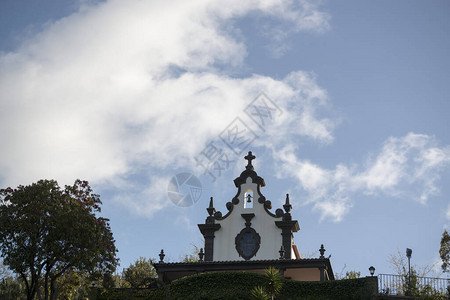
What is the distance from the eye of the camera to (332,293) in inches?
1287

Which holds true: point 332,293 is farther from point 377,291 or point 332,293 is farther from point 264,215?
point 264,215

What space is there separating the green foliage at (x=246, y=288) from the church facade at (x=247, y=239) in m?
3.80

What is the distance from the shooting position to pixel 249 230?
40188 millimetres

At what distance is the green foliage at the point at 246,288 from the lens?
3241 centimetres

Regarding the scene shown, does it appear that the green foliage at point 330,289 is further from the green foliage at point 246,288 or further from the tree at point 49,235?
the tree at point 49,235

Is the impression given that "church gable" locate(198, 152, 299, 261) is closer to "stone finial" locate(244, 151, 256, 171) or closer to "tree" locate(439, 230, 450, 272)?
"stone finial" locate(244, 151, 256, 171)

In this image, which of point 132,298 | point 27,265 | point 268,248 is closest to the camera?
point 27,265

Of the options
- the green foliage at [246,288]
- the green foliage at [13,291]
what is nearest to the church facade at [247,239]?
the green foliage at [246,288]

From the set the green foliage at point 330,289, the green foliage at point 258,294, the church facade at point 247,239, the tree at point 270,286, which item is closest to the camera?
the green foliage at point 258,294

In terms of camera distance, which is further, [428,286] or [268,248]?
[268,248]

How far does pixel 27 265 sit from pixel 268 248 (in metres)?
14.9

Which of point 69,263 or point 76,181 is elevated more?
point 76,181

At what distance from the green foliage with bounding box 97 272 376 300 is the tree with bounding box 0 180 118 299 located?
4118mm

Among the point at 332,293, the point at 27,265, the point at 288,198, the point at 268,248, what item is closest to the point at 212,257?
the point at 268,248
